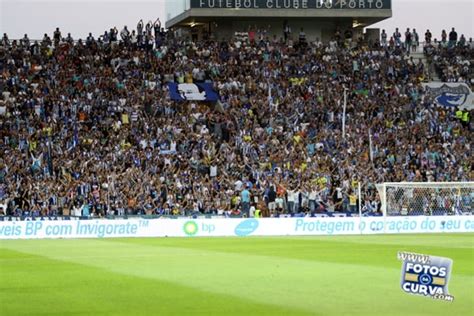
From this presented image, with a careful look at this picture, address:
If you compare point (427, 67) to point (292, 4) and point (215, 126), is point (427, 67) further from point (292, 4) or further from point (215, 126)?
point (215, 126)

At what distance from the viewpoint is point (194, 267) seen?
20.1 m

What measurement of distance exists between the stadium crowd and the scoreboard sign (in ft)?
5.77

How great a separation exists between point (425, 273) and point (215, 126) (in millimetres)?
33451

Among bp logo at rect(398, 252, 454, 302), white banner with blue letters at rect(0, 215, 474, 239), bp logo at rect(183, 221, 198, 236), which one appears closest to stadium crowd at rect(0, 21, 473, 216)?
white banner with blue letters at rect(0, 215, 474, 239)

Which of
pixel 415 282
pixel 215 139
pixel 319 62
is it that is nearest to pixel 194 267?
pixel 415 282

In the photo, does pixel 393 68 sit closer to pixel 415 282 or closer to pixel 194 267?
pixel 194 267

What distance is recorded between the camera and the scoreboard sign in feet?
174

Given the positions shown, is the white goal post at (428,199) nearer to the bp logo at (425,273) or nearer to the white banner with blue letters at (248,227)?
the white banner with blue letters at (248,227)

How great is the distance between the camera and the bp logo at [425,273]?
10867 millimetres

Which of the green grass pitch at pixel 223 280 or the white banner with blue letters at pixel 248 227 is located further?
the white banner with blue letters at pixel 248 227

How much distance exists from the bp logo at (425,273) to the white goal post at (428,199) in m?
25.9

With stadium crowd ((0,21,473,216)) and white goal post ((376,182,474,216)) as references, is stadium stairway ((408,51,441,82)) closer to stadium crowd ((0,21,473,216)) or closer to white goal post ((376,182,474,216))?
stadium crowd ((0,21,473,216))

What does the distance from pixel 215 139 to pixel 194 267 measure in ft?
77.1

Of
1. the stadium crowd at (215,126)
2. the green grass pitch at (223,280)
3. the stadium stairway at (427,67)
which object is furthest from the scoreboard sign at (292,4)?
the green grass pitch at (223,280)
